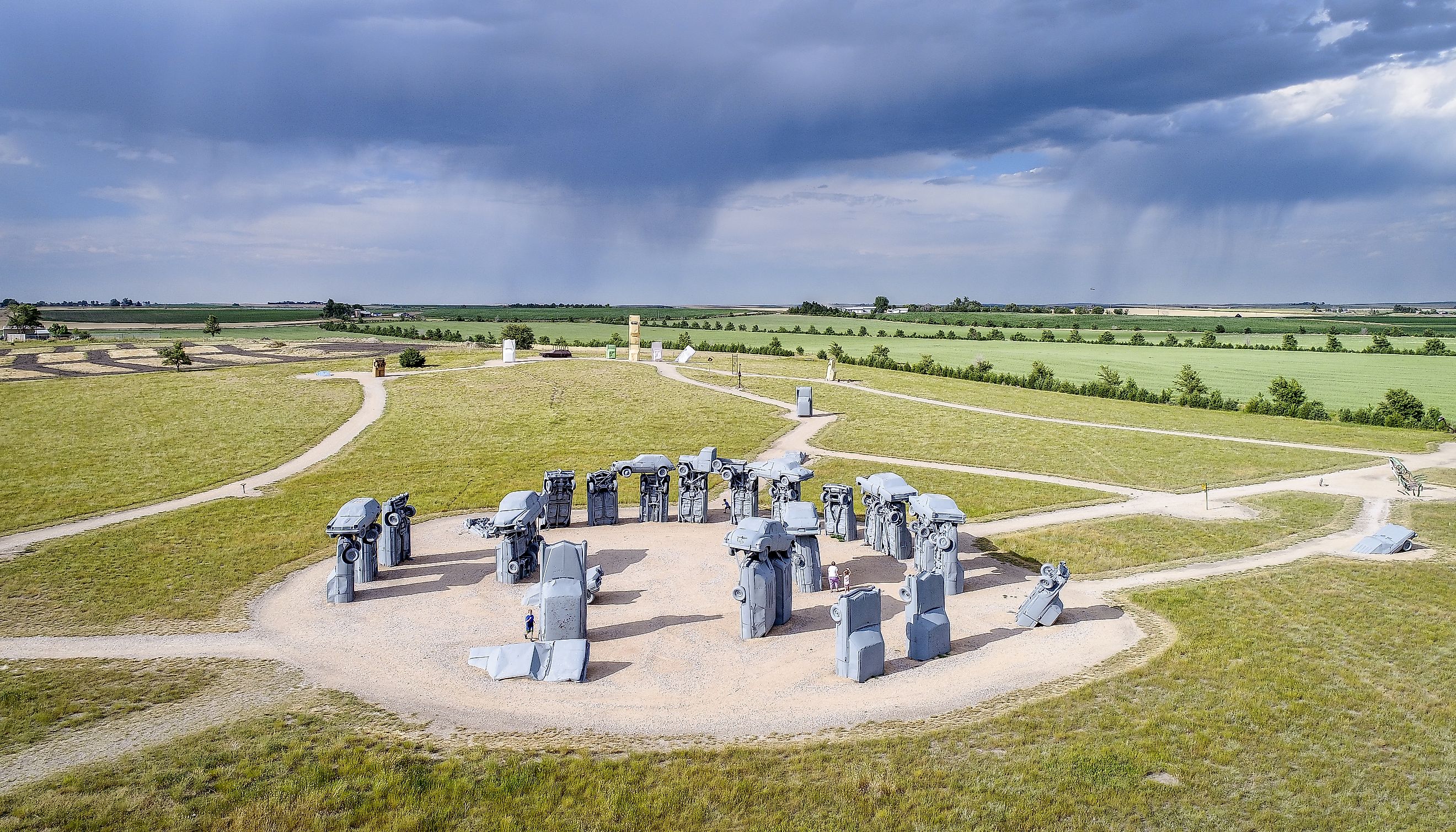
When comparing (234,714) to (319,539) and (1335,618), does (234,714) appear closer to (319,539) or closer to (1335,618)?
(319,539)

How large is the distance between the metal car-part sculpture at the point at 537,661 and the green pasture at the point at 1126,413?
1956 inches

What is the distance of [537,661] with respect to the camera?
17734 millimetres

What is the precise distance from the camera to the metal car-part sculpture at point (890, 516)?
86.5 feet

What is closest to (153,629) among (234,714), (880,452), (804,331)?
(234,714)

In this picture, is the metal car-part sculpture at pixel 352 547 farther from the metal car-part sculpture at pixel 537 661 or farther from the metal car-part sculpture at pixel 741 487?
the metal car-part sculpture at pixel 741 487

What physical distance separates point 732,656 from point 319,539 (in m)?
18.2

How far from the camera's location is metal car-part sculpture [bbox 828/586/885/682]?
17.5 metres

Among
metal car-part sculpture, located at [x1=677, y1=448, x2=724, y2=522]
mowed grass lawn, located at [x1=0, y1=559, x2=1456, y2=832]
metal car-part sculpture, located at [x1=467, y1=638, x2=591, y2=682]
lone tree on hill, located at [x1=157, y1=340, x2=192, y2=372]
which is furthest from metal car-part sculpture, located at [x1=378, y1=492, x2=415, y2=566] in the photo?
lone tree on hill, located at [x1=157, y1=340, x2=192, y2=372]

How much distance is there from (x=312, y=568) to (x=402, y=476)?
14.2 meters

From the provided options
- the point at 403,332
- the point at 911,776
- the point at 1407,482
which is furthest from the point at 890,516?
the point at 403,332

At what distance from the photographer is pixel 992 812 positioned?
502 inches

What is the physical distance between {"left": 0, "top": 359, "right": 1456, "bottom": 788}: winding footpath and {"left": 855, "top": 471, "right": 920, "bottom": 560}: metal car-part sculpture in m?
4.22

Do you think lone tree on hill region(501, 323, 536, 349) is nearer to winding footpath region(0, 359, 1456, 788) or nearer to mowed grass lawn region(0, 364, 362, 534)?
mowed grass lawn region(0, 364, 362, 534)

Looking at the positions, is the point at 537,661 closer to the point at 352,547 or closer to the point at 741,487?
the point at 352,547
